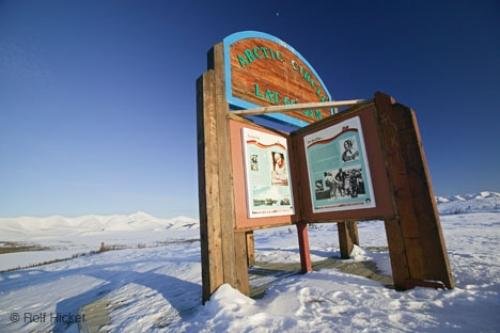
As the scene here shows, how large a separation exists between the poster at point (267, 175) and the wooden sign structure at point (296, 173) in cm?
2

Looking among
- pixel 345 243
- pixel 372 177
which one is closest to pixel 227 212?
pixel 372 177

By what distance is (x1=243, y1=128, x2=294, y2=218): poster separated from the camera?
12.8 feet

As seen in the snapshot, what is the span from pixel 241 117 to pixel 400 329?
11.5ft

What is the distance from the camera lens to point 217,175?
3.52 m

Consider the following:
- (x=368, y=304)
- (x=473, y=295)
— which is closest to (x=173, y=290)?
(x=368, y=304)

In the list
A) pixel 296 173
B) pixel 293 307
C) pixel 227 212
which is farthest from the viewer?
pixel 296 173

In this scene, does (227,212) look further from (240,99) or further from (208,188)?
(240,99)

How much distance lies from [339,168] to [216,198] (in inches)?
89.0

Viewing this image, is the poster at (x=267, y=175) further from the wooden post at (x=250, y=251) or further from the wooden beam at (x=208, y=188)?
the wooden post at (x=250, y=251)

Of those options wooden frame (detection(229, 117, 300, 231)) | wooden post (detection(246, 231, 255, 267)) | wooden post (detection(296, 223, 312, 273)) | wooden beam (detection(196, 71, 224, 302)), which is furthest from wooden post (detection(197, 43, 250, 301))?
wooden post (detection(246, 231, 255, 267))

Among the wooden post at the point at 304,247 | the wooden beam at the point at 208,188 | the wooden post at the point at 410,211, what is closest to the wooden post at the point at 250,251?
the wooden post at the point at 304,247

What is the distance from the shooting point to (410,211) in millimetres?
3195

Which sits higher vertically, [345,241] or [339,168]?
[339,168]

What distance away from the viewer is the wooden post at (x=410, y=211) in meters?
2.98
